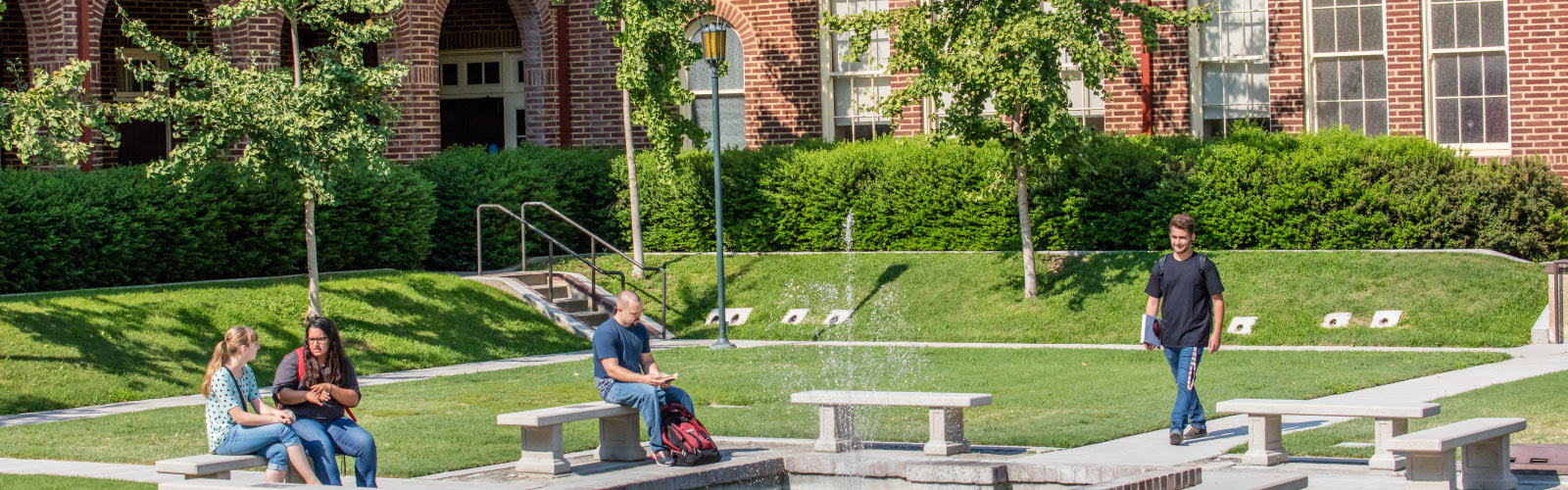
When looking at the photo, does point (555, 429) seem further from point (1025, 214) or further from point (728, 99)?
point (728, 99)

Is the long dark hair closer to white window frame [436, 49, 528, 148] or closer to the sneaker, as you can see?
the sneaker

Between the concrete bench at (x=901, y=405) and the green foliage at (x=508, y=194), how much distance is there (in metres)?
13.5

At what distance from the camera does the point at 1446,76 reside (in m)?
24.5

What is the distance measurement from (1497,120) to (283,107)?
15.7 metres

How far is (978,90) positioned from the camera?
22328 millimetres

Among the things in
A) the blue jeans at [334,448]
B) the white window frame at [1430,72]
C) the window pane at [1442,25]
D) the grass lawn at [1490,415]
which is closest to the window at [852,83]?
the white window frame at [1430,72]

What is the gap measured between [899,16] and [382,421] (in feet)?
34.8

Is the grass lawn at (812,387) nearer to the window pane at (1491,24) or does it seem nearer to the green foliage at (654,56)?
the green foliage at (654,56)

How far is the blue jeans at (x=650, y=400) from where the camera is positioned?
37.9 feet

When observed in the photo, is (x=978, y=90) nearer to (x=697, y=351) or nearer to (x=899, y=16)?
(x=899, y=16)

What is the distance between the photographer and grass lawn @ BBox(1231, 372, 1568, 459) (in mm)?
11766

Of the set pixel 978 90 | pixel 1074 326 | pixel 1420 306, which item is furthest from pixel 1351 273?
pixel 978 90

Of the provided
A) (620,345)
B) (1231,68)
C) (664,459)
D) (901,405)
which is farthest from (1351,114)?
(664,459)

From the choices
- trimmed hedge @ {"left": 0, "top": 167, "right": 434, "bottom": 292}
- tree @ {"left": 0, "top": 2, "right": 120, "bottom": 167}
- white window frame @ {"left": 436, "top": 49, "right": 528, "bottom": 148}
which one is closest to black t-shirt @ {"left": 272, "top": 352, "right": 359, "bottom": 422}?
tree @ {"left": 0, "top": 2, "right": 120, "bottom": 167}
